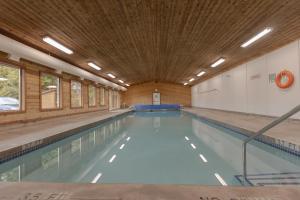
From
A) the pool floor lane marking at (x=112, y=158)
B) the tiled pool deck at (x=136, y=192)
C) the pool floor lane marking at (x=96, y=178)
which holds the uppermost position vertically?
the tiled pool deck at (x=136, y=192)

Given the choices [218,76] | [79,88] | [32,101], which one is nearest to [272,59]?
[218,76]

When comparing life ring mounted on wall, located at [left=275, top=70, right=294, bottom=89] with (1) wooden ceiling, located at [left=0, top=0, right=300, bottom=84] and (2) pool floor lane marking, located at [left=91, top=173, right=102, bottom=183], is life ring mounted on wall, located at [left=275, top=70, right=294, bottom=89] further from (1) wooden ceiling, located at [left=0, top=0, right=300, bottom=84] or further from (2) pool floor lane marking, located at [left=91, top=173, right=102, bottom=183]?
(2) pool floor lane marking, located at [left=91, top=173, right=102, bottom=183]

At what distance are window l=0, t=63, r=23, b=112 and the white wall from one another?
9.51 metres

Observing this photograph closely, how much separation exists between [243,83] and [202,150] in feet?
26.9

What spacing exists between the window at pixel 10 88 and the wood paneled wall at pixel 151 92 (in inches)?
769

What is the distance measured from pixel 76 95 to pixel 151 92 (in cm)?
1454

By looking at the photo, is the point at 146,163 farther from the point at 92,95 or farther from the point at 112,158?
the point at 92,95

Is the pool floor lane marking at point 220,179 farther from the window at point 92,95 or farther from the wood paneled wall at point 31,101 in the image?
the window at point 92,95

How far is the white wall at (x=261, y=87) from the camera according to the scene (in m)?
7.68

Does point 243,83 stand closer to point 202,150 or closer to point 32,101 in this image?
point 202,150

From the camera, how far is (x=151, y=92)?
2661 cm

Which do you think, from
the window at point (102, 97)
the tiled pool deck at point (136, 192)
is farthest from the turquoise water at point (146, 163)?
the window at point (102, 97)

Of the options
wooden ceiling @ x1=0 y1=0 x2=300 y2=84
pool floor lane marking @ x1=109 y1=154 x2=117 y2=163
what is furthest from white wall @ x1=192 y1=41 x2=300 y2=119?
pool floor lane marking @ x1=109 y1=154 x2=117 y2=163

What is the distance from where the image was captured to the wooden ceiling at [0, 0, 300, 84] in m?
4.55
